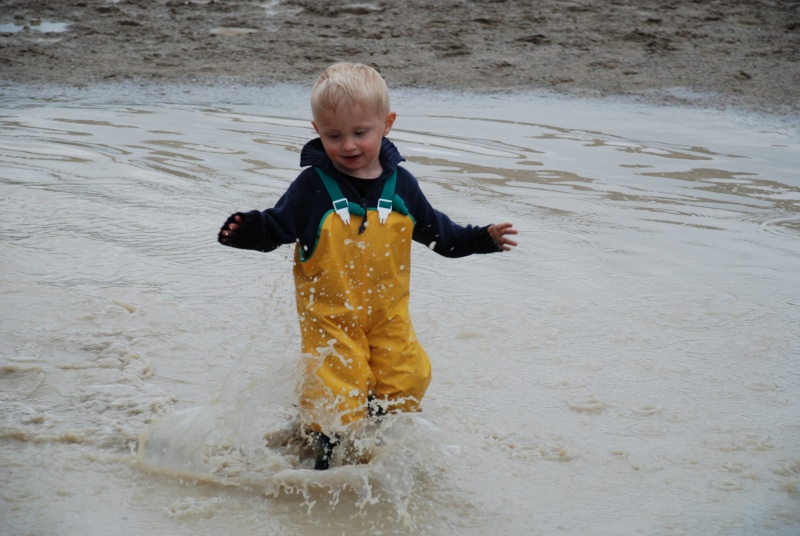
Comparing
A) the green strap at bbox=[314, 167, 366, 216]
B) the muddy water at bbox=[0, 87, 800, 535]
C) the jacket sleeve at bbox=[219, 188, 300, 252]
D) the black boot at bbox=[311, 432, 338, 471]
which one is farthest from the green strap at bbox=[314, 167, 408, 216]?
the black boot at bbox=[311, 432, 338, 471]

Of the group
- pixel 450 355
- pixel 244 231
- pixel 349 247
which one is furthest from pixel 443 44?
pixel 244 231

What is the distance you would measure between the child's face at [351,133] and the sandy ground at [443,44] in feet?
21.4

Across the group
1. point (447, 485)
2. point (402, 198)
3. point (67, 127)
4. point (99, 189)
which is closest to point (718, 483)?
point (447, 485)

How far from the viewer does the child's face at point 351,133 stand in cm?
279

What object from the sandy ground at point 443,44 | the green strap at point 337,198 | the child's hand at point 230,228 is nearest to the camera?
the child's hand at point 230,228

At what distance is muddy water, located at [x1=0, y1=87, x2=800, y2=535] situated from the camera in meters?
2.72

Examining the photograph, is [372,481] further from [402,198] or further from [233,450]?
[402,198]

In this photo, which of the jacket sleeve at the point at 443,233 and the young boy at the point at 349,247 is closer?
the young boy at the point at 349,247

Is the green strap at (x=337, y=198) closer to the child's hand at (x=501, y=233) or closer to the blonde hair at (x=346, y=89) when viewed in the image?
the blonde hair at (x=346, y=89)

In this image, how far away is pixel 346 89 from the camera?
9.05 feet

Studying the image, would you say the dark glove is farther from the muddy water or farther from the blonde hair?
the muddy water

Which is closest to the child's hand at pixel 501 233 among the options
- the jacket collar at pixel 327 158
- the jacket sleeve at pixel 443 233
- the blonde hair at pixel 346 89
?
the jacket sleeve at pixel 443 233

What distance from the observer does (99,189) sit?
5793 mm

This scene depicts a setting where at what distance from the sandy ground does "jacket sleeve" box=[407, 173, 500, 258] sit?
6212mm
